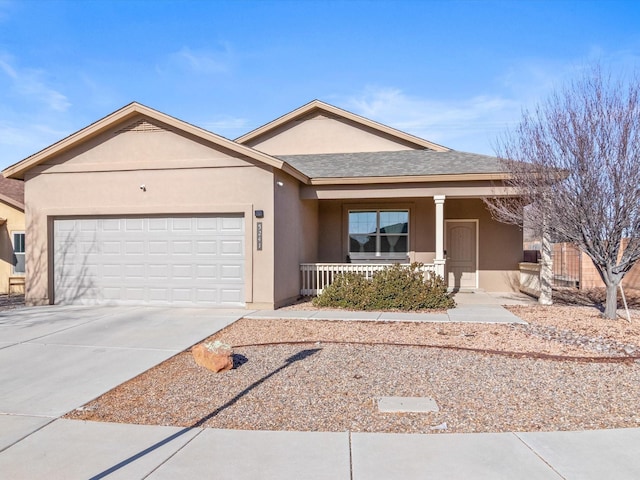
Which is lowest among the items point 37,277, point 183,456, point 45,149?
point 183,456

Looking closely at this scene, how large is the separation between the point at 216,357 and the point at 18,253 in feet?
43.0

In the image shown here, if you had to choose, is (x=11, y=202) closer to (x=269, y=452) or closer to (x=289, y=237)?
(x=289, y=237)

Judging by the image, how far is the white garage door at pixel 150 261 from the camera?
11695 millimetres

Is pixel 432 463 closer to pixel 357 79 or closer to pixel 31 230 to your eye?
pixel 31 230

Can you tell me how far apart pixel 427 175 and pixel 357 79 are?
604 cm

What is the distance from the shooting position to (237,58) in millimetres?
15562

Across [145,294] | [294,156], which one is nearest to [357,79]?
[294,156]

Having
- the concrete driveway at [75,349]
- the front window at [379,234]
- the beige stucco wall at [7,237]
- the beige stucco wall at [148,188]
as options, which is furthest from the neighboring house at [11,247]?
the front window at [379,234]

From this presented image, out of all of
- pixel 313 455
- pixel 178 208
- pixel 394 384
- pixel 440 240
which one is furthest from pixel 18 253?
pixel 313 455

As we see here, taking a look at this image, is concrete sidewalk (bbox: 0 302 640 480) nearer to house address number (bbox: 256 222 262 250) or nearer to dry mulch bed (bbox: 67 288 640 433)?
dry mulch bed (bbox: 67 288 640 433)

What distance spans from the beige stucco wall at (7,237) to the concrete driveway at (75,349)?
18.0 ft

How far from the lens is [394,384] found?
5.90 m

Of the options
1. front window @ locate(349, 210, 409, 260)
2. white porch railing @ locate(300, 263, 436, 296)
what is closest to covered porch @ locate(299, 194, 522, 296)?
front window @ locate(349, 210, 409, 260)

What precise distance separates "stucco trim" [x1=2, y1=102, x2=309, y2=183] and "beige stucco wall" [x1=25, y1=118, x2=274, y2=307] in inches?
8.8
